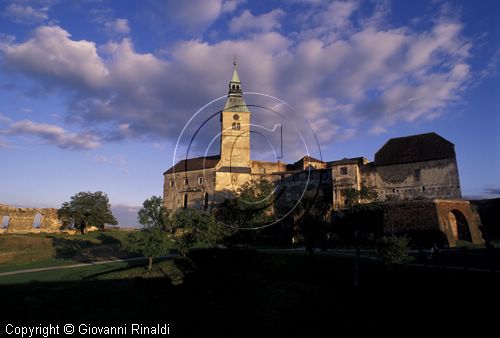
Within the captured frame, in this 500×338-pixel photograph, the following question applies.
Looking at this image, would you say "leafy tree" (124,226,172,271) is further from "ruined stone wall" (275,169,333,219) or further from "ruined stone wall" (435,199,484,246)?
"ruined stone wall" (435,199,484,246)

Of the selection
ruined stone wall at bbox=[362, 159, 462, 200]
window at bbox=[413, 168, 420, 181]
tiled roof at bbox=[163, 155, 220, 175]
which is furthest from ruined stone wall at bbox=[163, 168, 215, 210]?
window at bbox=[413, 168, 420, 181]

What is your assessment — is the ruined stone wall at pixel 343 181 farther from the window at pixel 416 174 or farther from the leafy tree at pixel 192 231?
the leafy tree at pixel 192 231

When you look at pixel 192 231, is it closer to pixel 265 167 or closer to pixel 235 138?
pixel 235 138

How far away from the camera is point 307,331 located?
1603 cm

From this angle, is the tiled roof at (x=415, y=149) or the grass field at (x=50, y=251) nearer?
the grass field at (x=50, y=251)

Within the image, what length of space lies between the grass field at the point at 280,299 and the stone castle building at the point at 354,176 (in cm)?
1660

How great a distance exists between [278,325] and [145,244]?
661 inches

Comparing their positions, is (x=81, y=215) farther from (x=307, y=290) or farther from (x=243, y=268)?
(x=307, y=290)

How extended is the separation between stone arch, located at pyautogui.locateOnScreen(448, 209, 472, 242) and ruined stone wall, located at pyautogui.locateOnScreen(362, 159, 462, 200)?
7.93 m

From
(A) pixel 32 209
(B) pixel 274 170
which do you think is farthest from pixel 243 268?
(A) pixel 32 209

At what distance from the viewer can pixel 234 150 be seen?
222 feet

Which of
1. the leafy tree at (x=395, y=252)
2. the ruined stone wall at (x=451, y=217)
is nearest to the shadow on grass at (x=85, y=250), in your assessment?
the leafy tree at (x=395, y=252)

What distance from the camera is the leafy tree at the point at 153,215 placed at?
3034 cm

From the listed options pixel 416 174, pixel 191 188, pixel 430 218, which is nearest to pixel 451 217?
pixel 430 218
